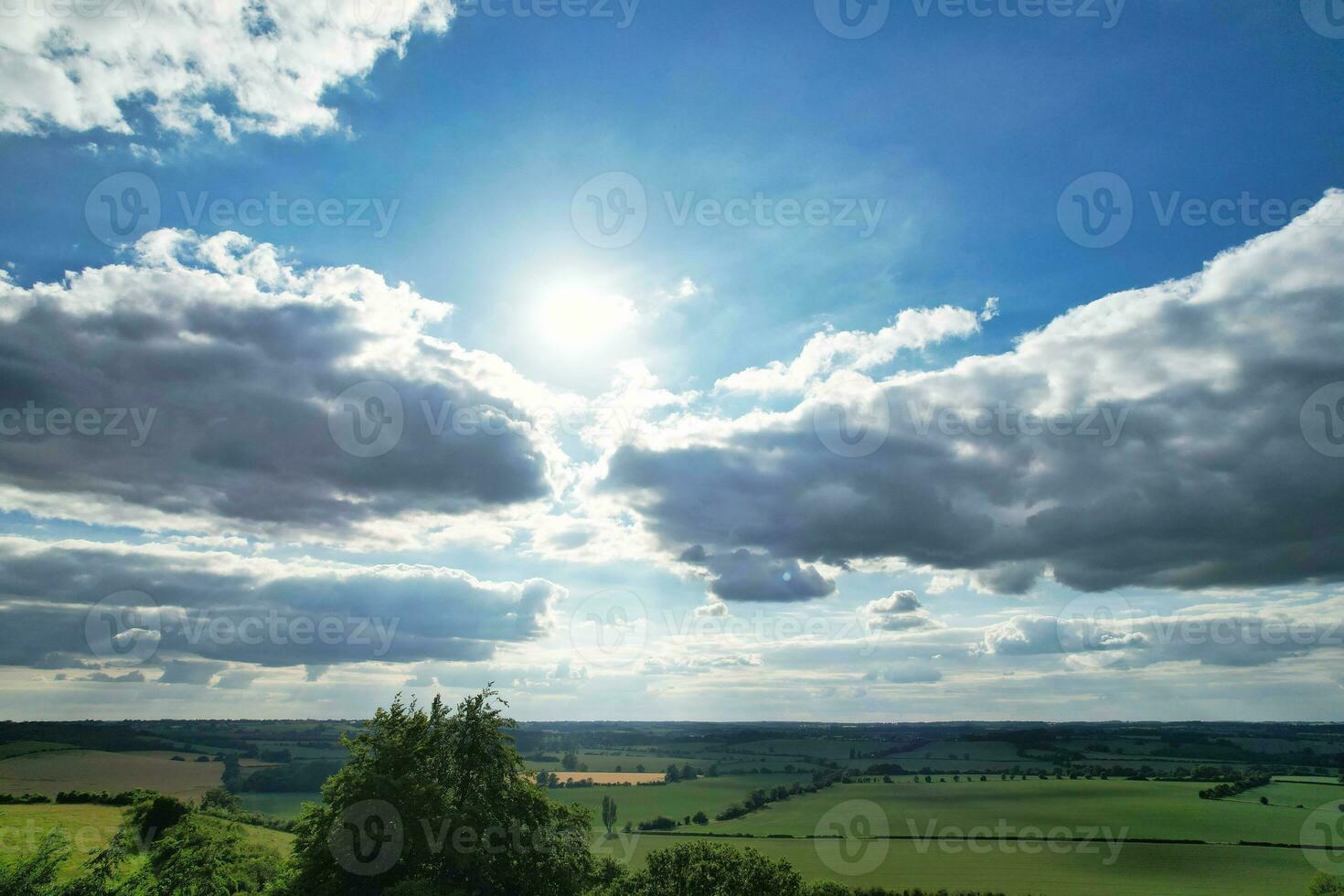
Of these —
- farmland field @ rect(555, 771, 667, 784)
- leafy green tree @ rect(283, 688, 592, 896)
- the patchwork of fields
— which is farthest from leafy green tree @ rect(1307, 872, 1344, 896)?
farmland field @ rect(555, 771, 667, 784)

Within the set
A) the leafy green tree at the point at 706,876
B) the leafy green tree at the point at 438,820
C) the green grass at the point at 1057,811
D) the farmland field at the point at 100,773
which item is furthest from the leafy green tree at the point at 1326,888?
the farmland field at the point at 100,773

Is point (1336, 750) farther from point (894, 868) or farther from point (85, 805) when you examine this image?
point (85, 805)

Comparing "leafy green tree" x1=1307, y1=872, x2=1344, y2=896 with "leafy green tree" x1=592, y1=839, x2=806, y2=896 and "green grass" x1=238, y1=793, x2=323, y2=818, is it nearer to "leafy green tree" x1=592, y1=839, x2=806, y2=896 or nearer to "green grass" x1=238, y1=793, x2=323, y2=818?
"leafy green tree" x1=592, y1=839, x2=806, y2=896

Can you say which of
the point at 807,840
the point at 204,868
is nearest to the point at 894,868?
the point at 807,840

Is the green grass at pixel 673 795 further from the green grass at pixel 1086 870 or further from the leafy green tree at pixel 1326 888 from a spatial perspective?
the leafy green tree at pixel 1326 888

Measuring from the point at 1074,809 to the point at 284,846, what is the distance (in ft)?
395

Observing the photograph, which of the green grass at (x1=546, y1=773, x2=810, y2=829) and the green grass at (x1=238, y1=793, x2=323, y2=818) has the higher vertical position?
the green grass at (x1=238, y1=793, x2=323, y2=818)

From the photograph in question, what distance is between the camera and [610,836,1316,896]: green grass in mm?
73312

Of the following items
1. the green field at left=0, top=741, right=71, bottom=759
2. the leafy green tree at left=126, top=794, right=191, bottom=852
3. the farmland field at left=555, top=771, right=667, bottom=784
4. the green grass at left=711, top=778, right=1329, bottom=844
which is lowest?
the farmland field at left=555, top=771, right=667, bottom=784

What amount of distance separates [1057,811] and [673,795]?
2771 inches

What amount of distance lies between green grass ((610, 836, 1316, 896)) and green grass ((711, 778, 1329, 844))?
10.7m

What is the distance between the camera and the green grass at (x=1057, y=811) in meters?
102

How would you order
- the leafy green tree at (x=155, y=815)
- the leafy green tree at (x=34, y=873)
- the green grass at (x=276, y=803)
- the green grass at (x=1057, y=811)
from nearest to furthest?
the leafy green tree at (x=34, y=873) < the leafy green tree at (x=155, y=815) < the green grass at (x=1057, y=811) < the green grass at (x=276, y=803)

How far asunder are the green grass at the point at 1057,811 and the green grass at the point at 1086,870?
10.7m
